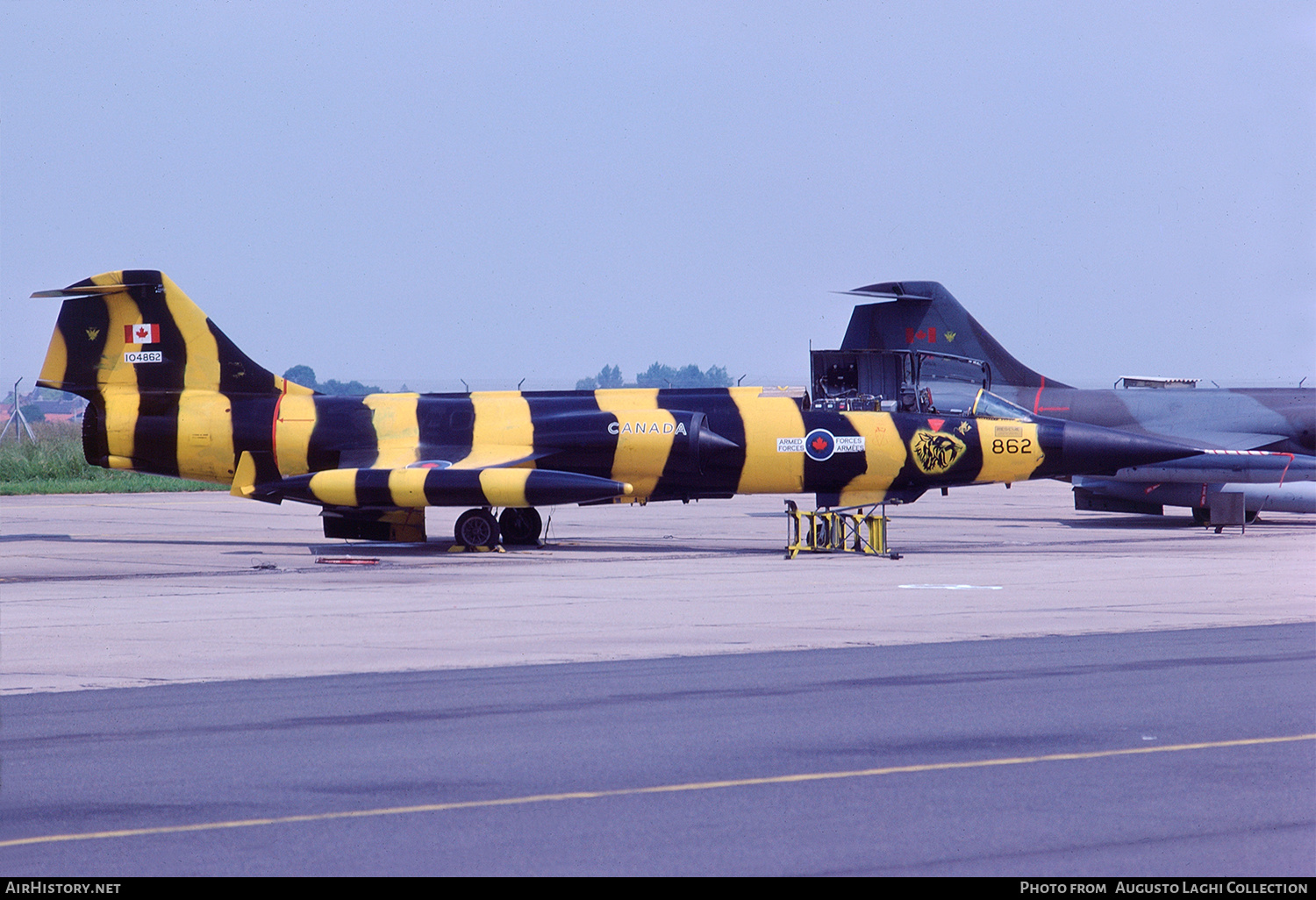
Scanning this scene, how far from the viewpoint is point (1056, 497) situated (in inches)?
1715

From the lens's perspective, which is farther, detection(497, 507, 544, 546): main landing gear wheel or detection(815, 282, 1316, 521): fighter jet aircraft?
detection(815, 282, 1316, 521): fighter jet aircraft

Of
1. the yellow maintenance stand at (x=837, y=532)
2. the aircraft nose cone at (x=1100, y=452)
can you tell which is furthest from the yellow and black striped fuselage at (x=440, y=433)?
the yellow maintenance stand at (x=837, y=532)

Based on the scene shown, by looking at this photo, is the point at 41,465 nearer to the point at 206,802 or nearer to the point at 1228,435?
the point at 1228,435

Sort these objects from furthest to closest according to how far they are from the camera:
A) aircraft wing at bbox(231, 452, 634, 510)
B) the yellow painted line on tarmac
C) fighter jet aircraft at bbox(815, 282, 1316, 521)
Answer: fighter jet aircraft at bbox(815, 282, 1316, 521) < aircraft wing at bbox(231, 452, 634, 510) < the yellow painted line on tarmac

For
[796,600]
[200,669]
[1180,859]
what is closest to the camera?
[1180,859]

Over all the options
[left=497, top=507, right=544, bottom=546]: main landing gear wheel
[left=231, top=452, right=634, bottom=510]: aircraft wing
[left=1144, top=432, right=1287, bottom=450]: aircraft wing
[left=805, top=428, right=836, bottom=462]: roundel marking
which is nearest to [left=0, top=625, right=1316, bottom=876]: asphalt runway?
[left=231, top=452, right=634, bottom=510]: aircraft wing

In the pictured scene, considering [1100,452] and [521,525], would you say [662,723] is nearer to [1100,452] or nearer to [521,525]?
[521,525]

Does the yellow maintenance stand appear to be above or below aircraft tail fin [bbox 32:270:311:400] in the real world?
below

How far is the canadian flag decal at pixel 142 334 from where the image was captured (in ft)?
80.7

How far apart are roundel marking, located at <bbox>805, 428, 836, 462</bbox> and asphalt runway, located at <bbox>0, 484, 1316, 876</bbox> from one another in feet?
13.8

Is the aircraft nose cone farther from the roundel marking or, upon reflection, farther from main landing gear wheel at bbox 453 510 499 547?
main landing gear wheel at bbox 453 510 499 547

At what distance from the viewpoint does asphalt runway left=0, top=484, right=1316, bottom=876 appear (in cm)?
621

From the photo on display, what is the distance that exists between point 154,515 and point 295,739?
26726mm

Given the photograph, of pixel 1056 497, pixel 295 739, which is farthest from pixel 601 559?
pixel 1056 497
